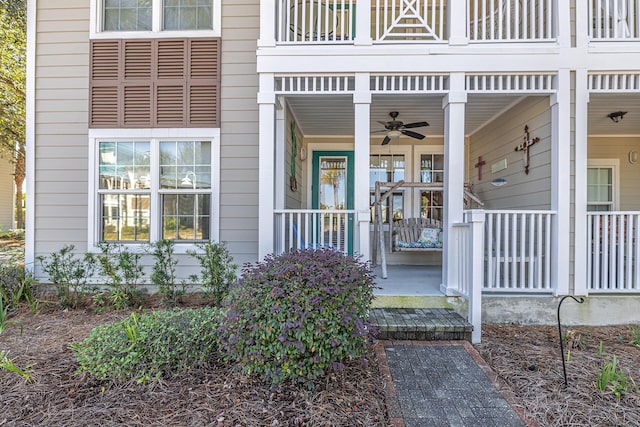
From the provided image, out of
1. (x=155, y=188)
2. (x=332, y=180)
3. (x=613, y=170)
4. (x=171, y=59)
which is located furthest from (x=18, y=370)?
(x=613, y=170)

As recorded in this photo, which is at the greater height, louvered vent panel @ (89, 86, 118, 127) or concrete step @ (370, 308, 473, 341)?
louvered vent panel @ (89, 86, 118, 127)

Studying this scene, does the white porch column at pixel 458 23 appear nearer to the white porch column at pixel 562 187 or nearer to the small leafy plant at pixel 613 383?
the white porch column at pixel 562 187

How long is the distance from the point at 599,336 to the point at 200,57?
5369mm

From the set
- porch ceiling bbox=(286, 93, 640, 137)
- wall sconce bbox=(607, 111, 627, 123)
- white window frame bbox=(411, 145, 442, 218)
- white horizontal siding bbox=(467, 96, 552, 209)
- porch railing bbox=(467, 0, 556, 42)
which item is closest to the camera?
porch railing bbox=(467, 0, 556, 42)

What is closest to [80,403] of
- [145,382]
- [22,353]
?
[145,382]

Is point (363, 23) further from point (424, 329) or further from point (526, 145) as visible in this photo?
point (424, 329)

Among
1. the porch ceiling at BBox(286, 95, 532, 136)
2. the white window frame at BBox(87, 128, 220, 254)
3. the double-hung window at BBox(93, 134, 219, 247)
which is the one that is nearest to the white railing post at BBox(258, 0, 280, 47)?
the porch ceiling at BBox(286, 95, 532, 136)

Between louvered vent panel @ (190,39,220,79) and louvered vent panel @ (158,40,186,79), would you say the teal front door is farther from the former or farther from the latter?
louvered vent panel @ (158,40,186,79)

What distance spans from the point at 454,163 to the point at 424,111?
1.81 metres

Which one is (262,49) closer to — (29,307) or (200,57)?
(200,57)

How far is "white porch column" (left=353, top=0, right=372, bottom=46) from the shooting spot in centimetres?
382

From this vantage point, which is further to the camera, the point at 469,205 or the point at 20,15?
the point at 20,15

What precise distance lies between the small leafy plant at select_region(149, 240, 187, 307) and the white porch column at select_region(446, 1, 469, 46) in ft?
12.9

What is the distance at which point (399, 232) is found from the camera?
18.6ft
